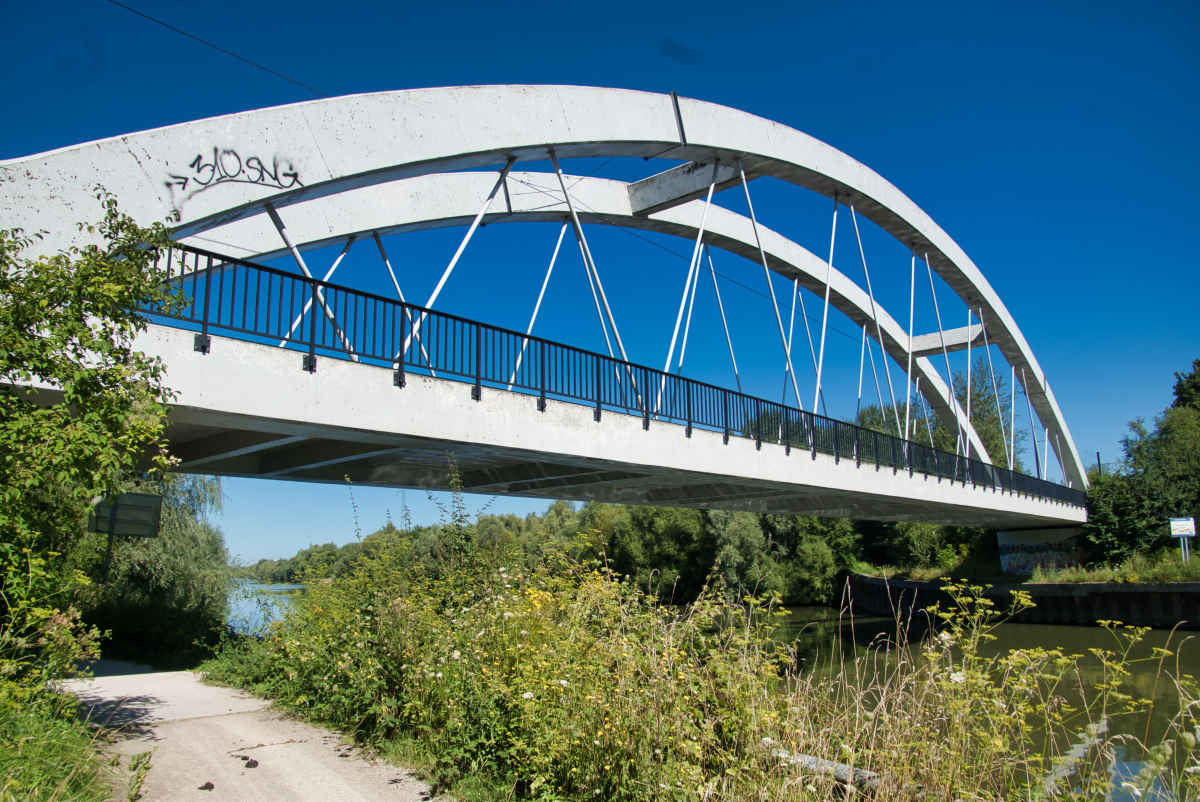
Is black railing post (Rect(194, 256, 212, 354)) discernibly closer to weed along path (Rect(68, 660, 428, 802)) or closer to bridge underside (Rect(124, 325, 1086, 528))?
bridge underside (Rect(124, 325, 1086, 528))

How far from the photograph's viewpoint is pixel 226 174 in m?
8.48

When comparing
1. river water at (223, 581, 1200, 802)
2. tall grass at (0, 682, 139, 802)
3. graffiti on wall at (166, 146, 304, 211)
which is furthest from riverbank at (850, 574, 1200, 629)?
tall grass at (0, 682, 139, 802)

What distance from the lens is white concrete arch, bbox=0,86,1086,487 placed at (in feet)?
23.9

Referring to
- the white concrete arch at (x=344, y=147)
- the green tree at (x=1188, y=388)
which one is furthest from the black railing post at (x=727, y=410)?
the green tree at (x=1188, y=388)

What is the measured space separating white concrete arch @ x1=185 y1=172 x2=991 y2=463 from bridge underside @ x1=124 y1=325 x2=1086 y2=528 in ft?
17.8

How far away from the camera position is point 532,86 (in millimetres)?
11570

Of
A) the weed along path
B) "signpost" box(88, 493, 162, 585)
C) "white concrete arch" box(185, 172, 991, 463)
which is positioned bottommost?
the weed along path

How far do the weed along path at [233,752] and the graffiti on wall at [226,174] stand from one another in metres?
5.27

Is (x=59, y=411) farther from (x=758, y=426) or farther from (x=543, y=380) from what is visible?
(x=758, y=426)

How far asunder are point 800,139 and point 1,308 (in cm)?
1624

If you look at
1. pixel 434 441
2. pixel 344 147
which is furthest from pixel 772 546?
pixel 344 147

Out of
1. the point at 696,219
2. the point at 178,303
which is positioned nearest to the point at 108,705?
the point at 178,303

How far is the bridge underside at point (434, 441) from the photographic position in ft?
24.1

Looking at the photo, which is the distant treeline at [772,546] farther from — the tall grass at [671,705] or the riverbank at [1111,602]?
the tall grass at [671,705]
